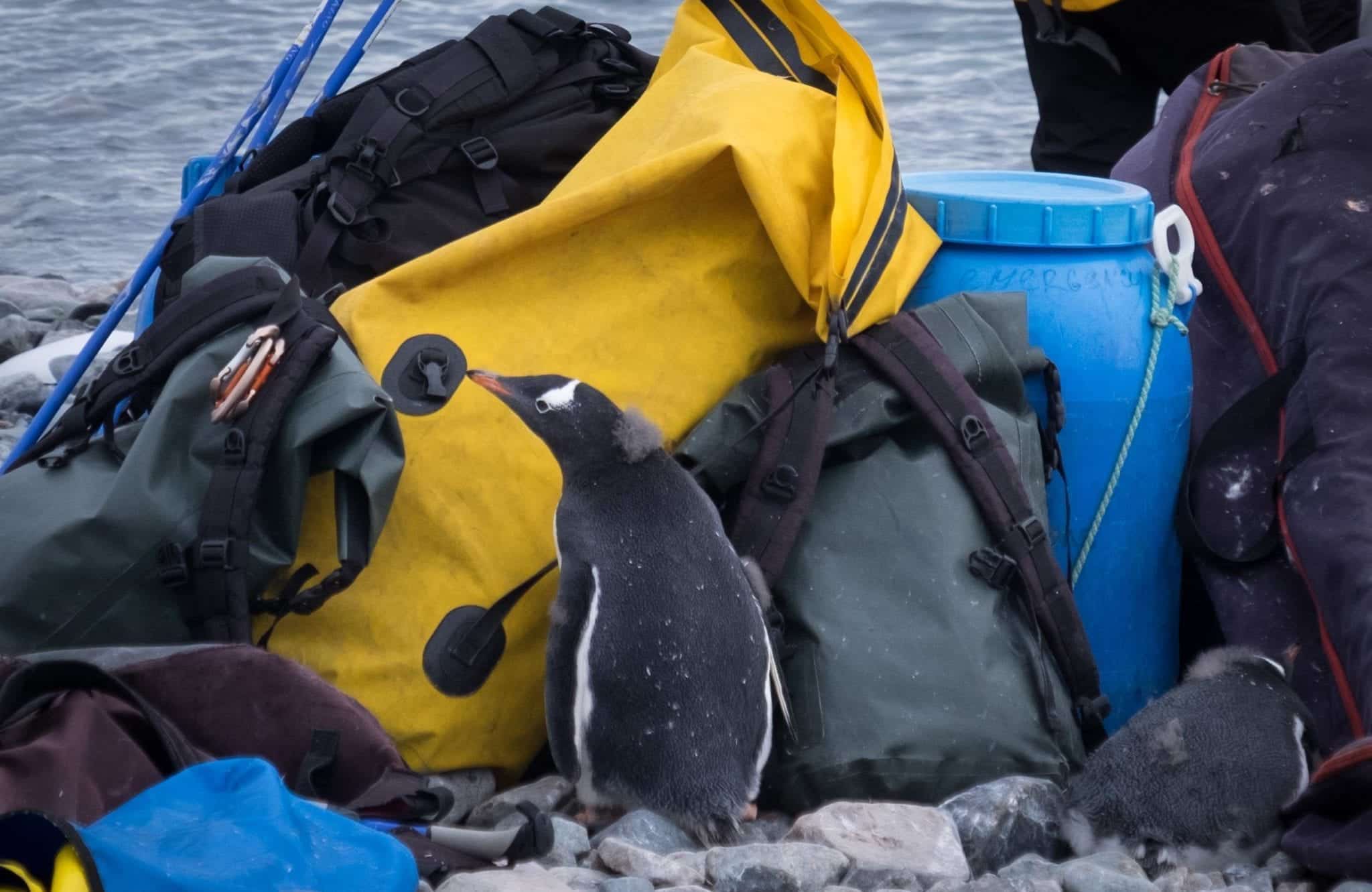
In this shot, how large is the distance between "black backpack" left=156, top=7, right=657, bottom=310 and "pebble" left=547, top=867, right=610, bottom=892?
135cm

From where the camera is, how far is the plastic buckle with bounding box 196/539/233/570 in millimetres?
2688

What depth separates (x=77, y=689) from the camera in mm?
2266

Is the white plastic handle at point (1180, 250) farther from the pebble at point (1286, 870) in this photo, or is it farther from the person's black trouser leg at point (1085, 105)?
the person's black trouser leg at point (1085, 105)

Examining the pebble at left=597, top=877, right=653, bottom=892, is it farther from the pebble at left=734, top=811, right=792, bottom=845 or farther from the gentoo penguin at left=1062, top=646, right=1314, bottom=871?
the gentoo penguin at left=1062, top=646, right=1314, bottom=871

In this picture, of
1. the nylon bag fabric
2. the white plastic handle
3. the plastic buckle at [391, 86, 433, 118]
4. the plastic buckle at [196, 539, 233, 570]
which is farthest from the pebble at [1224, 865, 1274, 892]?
the plastic buckle at [391, 86, 433, 118]

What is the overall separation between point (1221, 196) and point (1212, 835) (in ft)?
4.93

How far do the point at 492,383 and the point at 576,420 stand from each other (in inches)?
5.9

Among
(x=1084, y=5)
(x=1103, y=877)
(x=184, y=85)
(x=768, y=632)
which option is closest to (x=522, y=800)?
(x=768, y=632)

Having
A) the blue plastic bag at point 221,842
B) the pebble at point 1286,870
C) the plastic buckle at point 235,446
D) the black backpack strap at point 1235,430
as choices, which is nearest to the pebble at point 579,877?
the blue plastic bag at point 221,842

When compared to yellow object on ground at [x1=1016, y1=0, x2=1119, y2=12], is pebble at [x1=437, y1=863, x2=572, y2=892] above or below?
below

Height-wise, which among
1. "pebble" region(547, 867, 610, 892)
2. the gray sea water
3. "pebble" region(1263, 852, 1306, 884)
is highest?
"pebble" region(547, 867, 610, 892)

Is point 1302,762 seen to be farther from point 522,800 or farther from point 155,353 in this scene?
point 155,353

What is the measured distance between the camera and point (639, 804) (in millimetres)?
2613

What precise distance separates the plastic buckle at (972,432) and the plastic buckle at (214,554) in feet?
4.01
